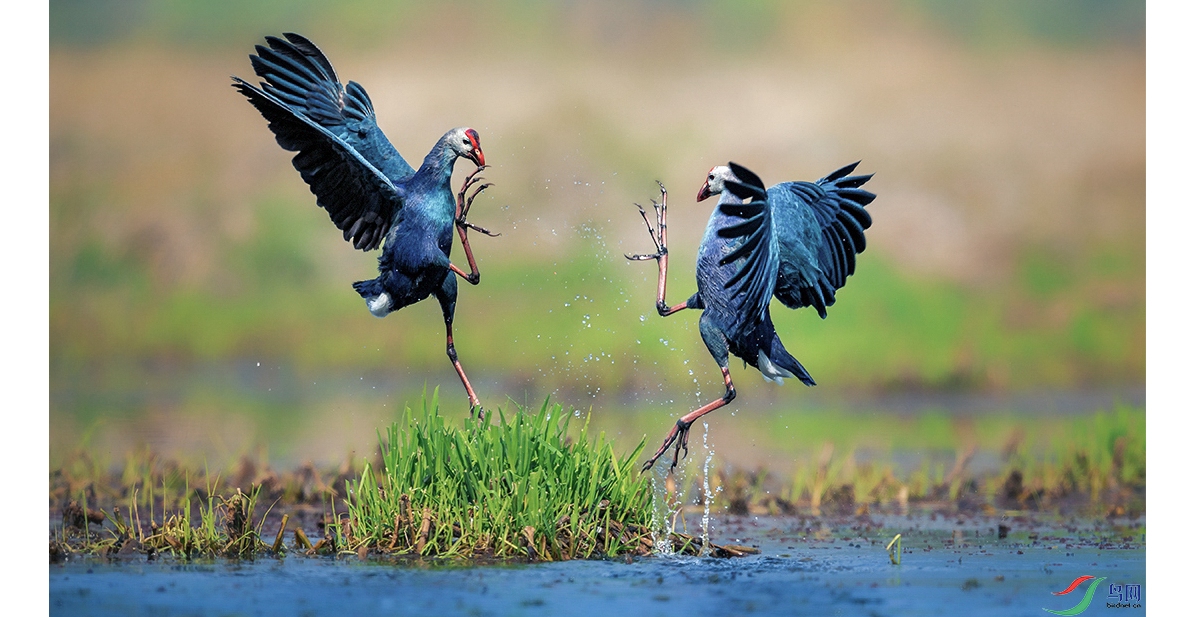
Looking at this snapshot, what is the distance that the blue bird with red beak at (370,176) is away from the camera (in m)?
7.84

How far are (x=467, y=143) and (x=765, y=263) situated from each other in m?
1.66

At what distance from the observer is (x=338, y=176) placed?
8.06 m

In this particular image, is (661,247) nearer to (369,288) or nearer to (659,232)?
(659,232)

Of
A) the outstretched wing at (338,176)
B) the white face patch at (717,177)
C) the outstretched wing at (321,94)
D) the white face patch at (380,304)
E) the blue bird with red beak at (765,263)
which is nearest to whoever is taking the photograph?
the blue bird with red beak at (765,263)

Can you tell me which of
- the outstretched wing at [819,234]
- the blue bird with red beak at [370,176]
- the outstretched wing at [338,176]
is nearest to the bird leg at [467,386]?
the blue bird with red beak at [370,176]

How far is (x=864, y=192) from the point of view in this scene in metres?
8.02

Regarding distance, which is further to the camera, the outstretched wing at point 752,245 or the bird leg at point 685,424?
the bird leg at point 685,424

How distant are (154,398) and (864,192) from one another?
699cm

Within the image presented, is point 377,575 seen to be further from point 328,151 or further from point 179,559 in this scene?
point 328,151

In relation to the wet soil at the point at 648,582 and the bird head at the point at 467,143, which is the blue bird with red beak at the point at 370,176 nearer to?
the bird head at the point at 467,143

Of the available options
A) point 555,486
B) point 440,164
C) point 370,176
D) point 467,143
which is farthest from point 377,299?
point 555,486

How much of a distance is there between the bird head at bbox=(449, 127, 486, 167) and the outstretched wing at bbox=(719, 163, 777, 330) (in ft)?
4.24

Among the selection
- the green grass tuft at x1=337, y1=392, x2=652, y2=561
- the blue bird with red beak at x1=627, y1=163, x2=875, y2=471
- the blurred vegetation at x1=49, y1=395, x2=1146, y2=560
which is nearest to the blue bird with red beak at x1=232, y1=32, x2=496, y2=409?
the green grass tuft at x1=337, y1=392, x2=652, y2=561
